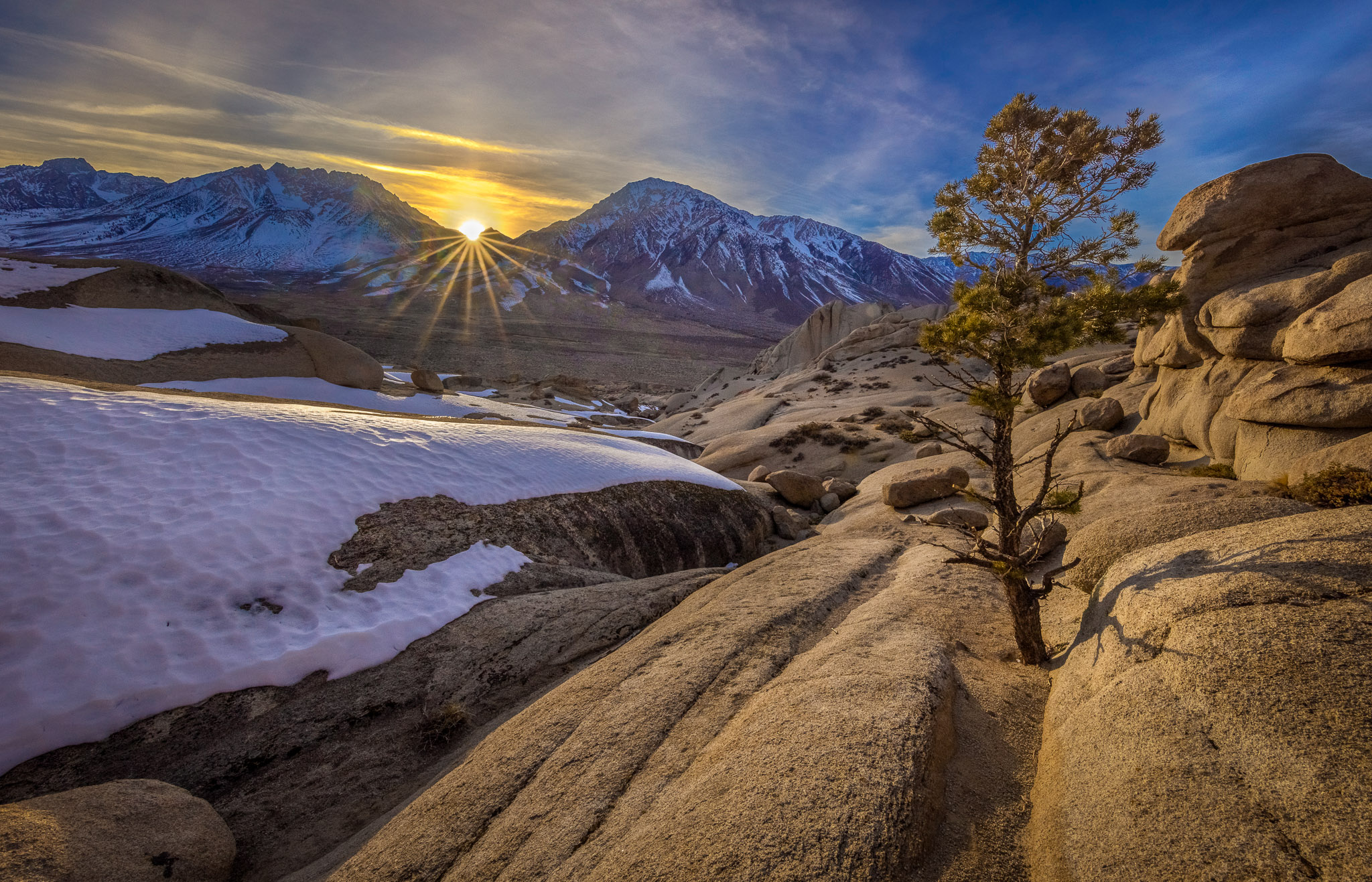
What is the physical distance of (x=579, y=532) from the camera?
397 inches

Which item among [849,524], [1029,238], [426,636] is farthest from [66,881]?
[849,524]

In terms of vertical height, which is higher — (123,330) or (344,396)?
(123,330)

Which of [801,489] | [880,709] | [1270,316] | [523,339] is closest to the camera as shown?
[880,709]

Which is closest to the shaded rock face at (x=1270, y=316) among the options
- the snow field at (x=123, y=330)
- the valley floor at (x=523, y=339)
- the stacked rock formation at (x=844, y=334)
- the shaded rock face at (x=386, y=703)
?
the shaded rock face at (x=386, y=703)

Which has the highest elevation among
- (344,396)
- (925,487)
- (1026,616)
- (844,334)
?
(844,334)

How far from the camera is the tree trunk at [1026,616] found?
4.89 meters

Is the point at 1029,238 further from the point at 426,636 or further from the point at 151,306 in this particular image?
the point at 151,306

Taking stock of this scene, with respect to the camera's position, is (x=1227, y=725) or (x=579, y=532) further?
(x=579, y=532)

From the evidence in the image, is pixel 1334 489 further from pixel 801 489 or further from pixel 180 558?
pixel 180 558

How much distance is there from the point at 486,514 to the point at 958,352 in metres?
7.52

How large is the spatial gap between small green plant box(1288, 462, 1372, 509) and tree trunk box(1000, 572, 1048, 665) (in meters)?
5.26

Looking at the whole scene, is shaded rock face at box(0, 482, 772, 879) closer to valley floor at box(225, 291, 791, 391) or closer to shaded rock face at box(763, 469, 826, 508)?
shaded rock face at box(763, 469, 826, 508)

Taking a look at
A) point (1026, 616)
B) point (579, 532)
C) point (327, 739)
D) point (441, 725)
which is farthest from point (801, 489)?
point (327, 739)

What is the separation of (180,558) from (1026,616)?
345 inches
